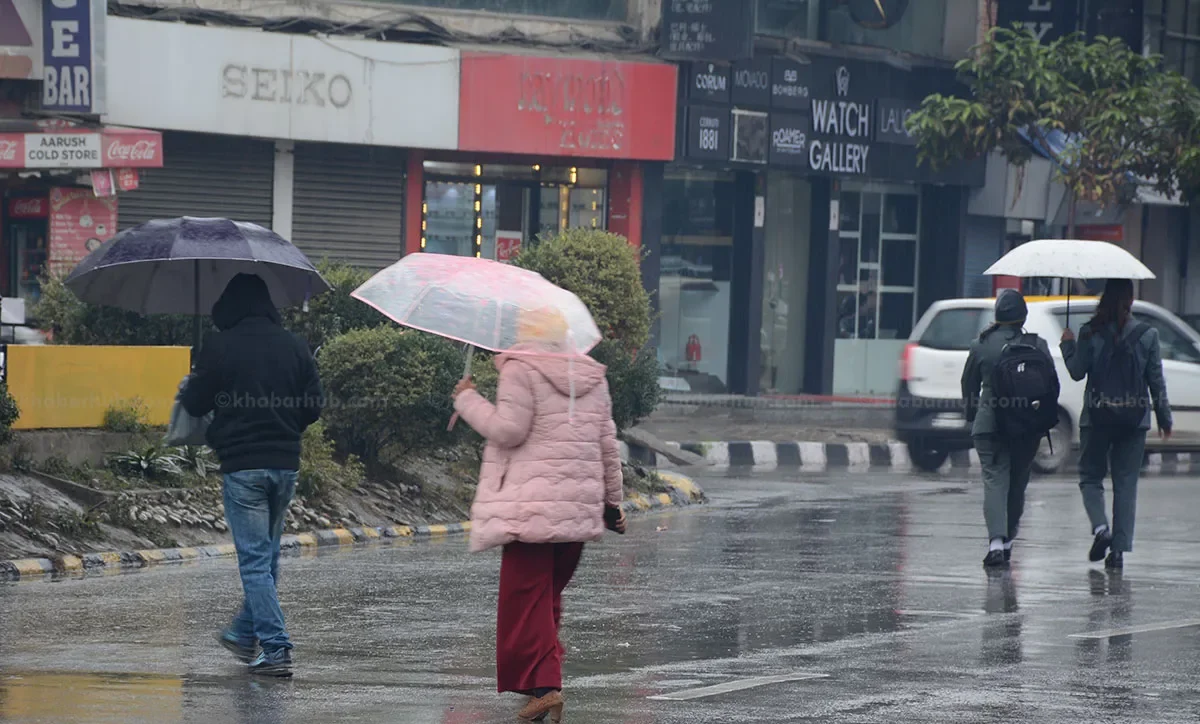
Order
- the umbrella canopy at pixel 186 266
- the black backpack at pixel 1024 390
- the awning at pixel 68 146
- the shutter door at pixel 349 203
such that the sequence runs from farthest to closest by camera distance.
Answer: the shutter door at pixel 349 203, the awning at pixel 68 146, the black backpack at pixel 1024 390, the umbrella canopy at pixel 186 266

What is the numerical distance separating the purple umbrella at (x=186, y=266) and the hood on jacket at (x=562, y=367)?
289cm

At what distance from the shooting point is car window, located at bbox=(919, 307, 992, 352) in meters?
21.1

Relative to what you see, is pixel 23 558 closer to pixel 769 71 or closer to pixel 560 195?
pixel 560 195

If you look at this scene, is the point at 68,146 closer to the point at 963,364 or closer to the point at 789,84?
the point at 963,364

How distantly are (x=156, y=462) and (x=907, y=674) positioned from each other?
7177mm

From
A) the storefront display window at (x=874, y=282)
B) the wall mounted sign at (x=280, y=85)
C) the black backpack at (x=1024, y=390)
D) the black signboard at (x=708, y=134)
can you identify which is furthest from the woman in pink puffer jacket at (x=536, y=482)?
the storefront display window at (x=874, y=282)

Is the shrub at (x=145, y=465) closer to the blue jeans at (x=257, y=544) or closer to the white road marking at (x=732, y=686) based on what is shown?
the blue jeans at (x=257, y=544)

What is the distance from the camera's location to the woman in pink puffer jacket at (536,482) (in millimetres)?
7254

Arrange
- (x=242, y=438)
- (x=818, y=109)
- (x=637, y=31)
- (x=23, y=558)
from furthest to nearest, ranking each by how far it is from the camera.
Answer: (x=818, y=109), (x=637, y=31), (x=23, y=558), (x=242, y=438)

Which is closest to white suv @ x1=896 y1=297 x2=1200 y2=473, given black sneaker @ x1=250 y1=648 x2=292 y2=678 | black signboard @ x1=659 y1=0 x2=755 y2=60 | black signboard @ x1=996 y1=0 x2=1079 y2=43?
black signboard @ x1=659 y1=0 x2=755 y2=60

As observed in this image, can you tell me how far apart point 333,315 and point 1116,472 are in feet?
22.3

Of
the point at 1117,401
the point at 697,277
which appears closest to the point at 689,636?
the point at 1117,401

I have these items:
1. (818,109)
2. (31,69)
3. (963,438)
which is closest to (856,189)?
(818,109)

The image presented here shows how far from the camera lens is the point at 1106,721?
731 centimetres
